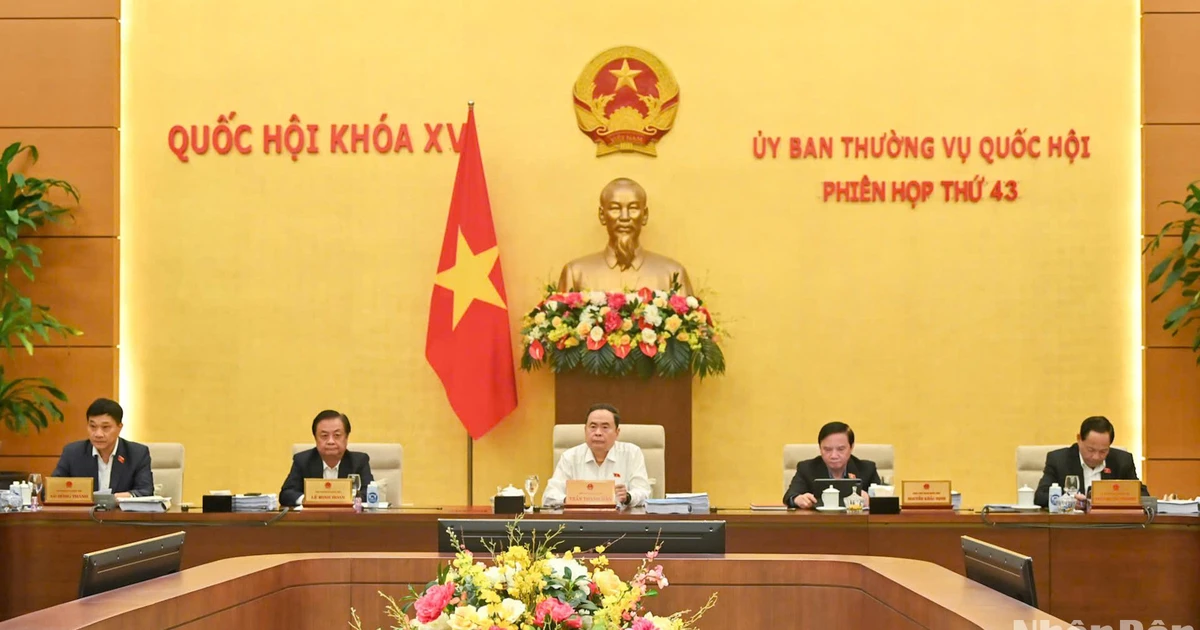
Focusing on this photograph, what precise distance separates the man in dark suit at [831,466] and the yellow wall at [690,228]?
4.88 feet

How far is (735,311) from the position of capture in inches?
287

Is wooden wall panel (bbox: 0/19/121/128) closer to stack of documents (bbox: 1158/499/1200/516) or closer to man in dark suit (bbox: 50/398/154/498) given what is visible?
man in dark suit (bbox: 50/398/154/498)

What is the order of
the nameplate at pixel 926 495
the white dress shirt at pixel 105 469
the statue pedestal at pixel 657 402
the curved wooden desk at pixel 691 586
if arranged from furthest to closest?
the statue pedestal at pixel 657 402, the white dress shirt at pixel 105 469, the nameplate at pixel 926 495, the curved wooden desk at pixel 691 586

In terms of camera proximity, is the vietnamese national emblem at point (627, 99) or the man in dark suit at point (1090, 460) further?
the vietnamese national emblem at point (627, 99)

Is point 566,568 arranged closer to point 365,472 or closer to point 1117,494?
point 1117,494

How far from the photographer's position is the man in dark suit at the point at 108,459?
5.82 meters

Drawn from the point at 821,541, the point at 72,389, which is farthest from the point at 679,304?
the point at 72,389

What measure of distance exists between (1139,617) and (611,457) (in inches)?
89.3

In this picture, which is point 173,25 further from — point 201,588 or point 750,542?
point 201,588

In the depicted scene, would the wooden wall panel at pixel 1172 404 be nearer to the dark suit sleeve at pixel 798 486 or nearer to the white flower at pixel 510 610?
the dark suit sleeve at pixel 798 486

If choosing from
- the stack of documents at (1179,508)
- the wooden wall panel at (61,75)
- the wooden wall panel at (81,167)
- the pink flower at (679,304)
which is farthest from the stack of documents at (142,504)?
the stack of documents at (1179,508)

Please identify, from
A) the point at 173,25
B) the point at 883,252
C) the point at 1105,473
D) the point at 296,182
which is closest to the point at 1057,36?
the point at 883,252

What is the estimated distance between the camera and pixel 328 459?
5.80 meters

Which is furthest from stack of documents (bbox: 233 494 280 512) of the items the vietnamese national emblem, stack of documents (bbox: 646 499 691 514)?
the vietnamese national emblem
